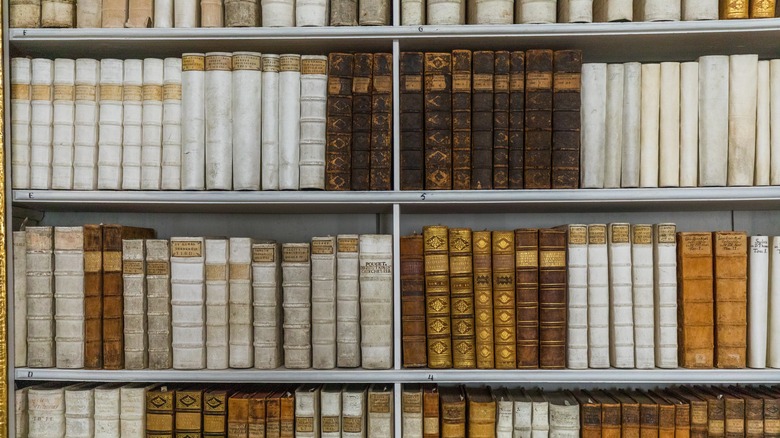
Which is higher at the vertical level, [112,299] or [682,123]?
[682,123]

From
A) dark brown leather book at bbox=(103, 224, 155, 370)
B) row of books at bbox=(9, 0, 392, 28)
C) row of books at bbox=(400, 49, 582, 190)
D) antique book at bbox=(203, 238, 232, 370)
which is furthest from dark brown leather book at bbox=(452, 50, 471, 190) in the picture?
dark brown leather book at bbox=(103, 224, 155, 370)

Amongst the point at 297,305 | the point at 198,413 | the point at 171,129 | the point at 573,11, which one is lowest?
the point at 198,413

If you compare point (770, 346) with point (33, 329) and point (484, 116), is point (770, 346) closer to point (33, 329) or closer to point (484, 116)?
point (484, 116)

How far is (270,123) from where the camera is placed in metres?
1.34

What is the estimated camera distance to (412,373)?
1319 mm

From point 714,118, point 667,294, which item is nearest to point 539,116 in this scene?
point 714,118

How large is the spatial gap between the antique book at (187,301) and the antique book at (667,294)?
1090 mm

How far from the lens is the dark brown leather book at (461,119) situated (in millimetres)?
1317

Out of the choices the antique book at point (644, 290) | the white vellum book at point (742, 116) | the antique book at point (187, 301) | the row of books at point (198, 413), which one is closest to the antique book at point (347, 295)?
the row of books at point (198, 413)

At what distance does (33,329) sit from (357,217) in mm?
879

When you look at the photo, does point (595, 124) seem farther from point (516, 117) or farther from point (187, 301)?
point (187, 301)

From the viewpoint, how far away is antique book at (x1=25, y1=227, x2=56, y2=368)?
133 centimetres

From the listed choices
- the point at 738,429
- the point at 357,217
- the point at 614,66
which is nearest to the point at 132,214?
the point at 357,217

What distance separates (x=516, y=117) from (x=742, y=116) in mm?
528
